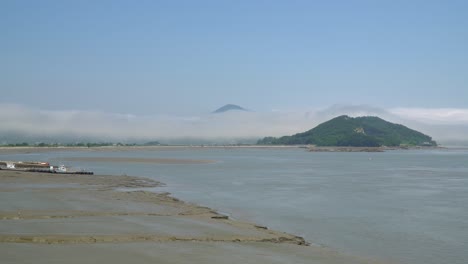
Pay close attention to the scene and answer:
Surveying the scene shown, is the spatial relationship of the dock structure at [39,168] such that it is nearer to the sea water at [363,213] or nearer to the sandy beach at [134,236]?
the sea water at [363,213]

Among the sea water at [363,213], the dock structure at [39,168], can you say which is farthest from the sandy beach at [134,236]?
the dock structure at [39,168]

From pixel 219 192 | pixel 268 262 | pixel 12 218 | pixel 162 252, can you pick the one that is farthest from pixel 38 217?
pixel 219 192

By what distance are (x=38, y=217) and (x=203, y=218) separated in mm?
6243

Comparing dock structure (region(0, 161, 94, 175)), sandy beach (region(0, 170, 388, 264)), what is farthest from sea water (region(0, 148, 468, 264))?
dock structure (region(0, 161, 94, 175))

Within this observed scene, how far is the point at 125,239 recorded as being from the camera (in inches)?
597

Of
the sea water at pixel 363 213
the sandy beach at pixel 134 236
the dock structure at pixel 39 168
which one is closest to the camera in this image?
the sandy beach at pixel 134 236

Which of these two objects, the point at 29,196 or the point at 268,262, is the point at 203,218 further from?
the point at 29,196

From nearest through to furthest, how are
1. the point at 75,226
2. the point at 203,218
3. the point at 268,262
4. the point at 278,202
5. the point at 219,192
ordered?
the point at 268,262
the point at 75,226
the point at 203,218
the point at 278,202
the point at 219,192

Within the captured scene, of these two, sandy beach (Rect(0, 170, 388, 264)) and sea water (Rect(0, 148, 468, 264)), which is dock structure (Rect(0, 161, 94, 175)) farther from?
sandy beach (Rect(0, 170, 388, 264))

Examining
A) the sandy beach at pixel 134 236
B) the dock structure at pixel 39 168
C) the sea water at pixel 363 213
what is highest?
the dock structure at pixel 39 168

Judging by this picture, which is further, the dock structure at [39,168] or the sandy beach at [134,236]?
the dock structure at [39,168]

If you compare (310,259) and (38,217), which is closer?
(310,259)

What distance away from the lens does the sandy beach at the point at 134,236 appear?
42.0ft

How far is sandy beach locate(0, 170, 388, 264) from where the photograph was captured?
42.0 feet
